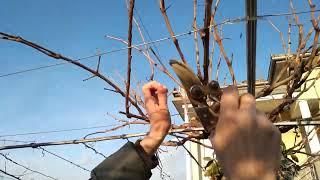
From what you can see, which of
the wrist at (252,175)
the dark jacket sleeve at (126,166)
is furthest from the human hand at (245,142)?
the dark jacket sleeve at (126,166)

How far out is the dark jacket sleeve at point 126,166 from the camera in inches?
33.9

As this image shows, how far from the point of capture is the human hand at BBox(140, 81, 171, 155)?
0.94 m

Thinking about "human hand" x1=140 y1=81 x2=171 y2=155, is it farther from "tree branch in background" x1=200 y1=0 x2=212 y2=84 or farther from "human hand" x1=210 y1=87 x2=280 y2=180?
"tree branch in background" x1=200 y1=0 x2=212 y2=84

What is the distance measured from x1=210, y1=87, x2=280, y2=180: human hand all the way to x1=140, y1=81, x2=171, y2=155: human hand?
37 centimetres

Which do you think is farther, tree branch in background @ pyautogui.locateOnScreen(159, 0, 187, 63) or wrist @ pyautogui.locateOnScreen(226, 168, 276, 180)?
tree branch in background @ pyautogui.locateOnScreen(159, 0, 187, 63)

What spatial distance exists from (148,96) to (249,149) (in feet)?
1.65

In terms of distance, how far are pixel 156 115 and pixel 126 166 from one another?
169 millimetres

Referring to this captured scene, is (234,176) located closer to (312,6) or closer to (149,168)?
(149,168)

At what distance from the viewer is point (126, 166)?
0.87 meters

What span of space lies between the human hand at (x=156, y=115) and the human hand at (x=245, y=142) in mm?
372

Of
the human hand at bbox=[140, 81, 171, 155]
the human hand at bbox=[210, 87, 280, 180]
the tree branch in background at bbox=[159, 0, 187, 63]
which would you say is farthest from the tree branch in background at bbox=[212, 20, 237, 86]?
the human hand at bbox=[210, 87, 280, 180]

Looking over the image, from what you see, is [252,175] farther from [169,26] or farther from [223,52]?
[223,52]

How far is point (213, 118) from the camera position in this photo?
2.26ft

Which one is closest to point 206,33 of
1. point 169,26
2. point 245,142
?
point 169,26
